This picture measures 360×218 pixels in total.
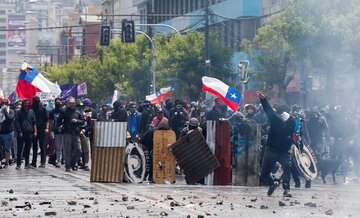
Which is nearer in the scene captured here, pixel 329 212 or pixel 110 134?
pixel 329 212

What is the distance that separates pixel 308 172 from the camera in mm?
24469

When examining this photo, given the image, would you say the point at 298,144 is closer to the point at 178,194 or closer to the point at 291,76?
the point at 178,194

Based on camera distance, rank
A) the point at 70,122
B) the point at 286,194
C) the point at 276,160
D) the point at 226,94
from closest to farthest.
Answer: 1. the point at 286,194
2. the point at 276,160
3. the point at 70,122
4. the point at 226,94

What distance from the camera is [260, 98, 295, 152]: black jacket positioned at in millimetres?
21594

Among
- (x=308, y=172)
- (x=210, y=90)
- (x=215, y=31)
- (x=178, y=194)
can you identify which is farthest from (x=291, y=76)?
(x=178, y=194)

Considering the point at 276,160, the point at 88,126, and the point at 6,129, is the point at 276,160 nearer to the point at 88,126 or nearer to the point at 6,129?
the point at 88,126

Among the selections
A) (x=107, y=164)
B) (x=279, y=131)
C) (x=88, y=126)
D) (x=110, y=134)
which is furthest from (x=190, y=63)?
(x=279, y=131)

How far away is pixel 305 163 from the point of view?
2458cm

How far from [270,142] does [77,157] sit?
28.0 feet

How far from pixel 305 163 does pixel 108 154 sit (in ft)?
12.2

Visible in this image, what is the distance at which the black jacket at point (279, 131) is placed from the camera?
2159 cm

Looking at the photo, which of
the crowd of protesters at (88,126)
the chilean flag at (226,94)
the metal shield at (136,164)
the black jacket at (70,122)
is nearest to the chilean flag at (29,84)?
the crowd of protesters at (88,126)

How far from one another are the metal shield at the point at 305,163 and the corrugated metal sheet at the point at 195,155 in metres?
1.52

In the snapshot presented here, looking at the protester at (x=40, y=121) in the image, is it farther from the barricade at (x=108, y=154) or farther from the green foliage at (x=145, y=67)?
the green foliage at (x=145, y=67)
